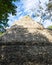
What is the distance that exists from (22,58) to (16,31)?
2.39m

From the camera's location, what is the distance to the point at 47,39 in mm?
9914

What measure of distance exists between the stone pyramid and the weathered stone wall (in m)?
0.41

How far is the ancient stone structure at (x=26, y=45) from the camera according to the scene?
27.7 feet

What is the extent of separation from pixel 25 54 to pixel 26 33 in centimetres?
189

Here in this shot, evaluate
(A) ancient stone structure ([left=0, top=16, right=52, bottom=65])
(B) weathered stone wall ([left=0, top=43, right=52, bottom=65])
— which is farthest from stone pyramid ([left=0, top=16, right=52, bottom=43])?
(B) weathered stone wall ([left=0, top=43, right=52, bottom=65])

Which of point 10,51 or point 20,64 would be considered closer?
point 20,64

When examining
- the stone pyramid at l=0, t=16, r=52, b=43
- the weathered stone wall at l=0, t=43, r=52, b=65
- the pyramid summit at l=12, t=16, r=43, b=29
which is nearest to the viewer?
the weathered stone wall at l=0, t=43, r=52, b=65

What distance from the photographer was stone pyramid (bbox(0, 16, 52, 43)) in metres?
9.75

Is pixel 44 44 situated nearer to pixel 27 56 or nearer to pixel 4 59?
pixel 27 56

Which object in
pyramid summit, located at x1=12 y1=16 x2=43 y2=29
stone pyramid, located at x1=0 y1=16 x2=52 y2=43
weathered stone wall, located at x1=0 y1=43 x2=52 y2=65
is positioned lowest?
weathered stone wall, located at x1=0 y1=43 x2=52 y2=65

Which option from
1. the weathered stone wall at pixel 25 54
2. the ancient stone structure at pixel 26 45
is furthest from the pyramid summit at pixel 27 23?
the weathered stone wall at pixel 25 54

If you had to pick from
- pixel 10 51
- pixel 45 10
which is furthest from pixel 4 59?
pixel 45 10

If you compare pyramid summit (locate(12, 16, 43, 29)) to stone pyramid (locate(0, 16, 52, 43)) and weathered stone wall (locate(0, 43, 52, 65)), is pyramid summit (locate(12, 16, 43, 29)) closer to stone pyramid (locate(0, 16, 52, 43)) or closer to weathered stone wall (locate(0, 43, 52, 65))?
stone pyramid (locate(0, 16, 52, 43))

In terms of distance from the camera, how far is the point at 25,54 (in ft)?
28.6
